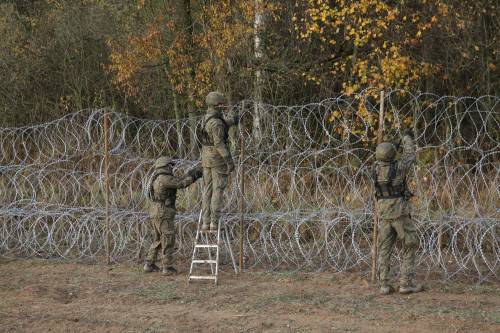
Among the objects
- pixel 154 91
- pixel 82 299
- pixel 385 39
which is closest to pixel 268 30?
pixel 385 39

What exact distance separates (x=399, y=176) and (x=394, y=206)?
13.7 inches

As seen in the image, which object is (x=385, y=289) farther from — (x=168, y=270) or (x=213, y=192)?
(x=168, y=270)

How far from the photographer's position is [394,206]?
29.9 ft

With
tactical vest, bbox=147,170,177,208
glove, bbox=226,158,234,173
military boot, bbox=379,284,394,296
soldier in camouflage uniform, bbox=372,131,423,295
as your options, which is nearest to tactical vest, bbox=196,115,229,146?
glove, bbox=226,158,234,173

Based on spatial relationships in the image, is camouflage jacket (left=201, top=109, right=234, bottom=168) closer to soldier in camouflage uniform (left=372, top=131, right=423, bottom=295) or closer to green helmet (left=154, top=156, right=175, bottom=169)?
green helmet (left=154, top=156, right=175, bottom=169)

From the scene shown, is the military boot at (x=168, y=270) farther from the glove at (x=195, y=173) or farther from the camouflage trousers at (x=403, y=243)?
the camouflage trousers at (x=403, y=243)

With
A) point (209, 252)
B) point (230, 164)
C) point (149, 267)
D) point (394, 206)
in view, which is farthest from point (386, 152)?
point (149, 267)

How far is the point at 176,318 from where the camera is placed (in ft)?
27.1

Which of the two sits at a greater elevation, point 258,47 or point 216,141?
point 258,47

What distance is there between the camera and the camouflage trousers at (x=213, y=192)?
10367 millimetres

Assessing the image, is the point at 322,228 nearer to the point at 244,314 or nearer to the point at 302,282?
the point at 302,282

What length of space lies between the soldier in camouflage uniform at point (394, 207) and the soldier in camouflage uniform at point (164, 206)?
258 centimetres

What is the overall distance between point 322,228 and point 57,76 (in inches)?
383

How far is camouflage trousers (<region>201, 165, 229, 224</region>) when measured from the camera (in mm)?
10367
